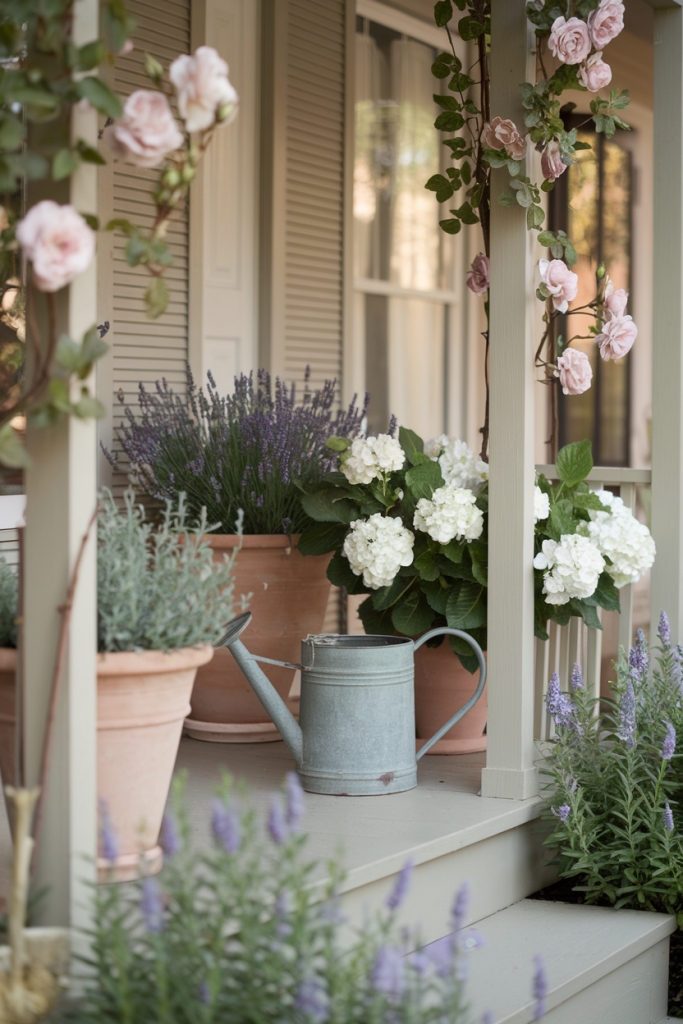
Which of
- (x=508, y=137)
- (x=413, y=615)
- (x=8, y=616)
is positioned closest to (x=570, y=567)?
(x=413, y=615)

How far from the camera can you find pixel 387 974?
1.28m

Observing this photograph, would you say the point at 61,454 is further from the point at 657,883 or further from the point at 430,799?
the point at 657,883

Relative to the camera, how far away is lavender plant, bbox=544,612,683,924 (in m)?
2.32

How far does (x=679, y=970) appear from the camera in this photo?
99.1 inches

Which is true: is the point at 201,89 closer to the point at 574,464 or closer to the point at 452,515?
the point at 452,515

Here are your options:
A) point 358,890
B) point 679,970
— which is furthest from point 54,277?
point 679,970

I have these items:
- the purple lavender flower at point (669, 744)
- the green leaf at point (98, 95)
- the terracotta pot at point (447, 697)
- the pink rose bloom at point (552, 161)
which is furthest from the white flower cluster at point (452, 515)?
the green leaf at point (98, 95)

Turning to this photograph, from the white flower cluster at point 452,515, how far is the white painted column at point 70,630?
3.72 feet

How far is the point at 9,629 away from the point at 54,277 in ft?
1.99

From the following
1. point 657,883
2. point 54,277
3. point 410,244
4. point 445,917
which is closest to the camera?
point 54,277

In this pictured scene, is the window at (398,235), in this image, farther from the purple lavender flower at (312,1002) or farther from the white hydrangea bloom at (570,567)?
the purple lavender flower at (312,1002)

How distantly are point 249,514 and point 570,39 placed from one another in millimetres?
1337

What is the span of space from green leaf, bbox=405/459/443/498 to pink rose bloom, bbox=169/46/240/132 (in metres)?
1.28

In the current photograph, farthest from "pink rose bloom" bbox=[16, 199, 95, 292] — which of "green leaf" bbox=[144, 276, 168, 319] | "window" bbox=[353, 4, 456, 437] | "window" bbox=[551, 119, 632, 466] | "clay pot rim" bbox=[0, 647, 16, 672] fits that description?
"window" bbox=[551, 119, 632, 466]
